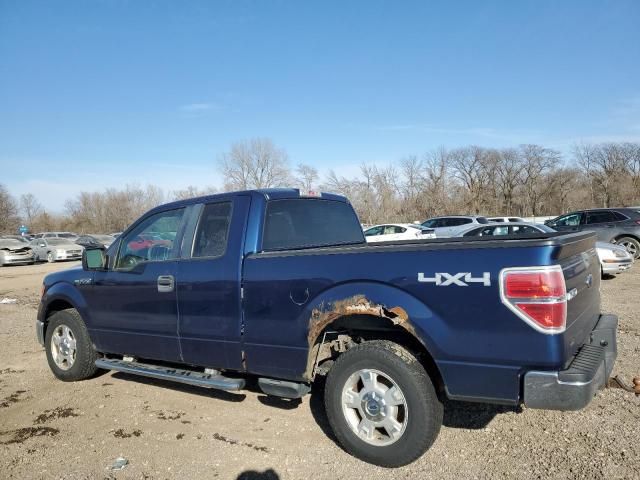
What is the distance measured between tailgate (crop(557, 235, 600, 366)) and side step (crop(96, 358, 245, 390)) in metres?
2.50

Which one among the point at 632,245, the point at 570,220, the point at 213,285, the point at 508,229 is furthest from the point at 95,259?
the point at 570,220

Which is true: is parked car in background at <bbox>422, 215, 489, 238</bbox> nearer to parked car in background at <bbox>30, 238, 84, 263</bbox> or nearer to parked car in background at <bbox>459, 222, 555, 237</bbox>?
parked car in background at <bbox>459, 222, 555, 237</bbox>

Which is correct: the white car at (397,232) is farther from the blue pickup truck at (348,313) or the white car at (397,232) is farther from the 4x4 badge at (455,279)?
the 4x4 badge at (455,279)

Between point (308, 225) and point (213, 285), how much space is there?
3.62 feet

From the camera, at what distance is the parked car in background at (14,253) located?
2625cm

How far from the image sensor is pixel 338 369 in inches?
139

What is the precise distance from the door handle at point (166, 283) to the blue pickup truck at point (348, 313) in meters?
0.02

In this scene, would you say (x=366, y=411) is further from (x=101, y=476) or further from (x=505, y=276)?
(x=101, y=476)

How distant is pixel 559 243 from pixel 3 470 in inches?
162

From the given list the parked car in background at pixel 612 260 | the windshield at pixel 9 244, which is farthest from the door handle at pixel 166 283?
the windshield at pixel 9 244

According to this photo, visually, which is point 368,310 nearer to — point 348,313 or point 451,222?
point 348,313

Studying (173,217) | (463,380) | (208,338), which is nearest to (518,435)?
(463,380)

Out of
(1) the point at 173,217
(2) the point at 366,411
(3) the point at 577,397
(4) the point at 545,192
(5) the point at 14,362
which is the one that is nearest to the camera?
(3) the point at 577,397

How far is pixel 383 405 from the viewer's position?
11.0ft
